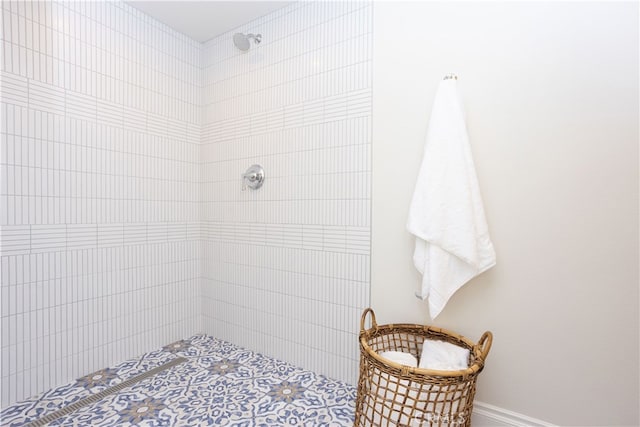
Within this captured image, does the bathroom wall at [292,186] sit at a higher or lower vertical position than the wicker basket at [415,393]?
higher

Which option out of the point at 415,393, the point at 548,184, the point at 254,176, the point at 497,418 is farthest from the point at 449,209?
the point at 254,176

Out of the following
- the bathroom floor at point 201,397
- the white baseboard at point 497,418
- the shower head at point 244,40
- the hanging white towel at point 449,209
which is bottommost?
the bathroom floor at point 201,397

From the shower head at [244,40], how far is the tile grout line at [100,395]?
71.9 inches

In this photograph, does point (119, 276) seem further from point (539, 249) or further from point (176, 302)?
point (539, 249)

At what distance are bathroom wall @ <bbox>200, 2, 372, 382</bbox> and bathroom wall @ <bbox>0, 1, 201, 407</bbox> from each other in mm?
192

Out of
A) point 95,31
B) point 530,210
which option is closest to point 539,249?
point 530,210

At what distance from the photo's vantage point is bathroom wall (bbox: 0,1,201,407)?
59.4 inches

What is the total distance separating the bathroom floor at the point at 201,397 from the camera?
1423 millimetres

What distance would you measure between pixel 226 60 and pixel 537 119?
1793 mm

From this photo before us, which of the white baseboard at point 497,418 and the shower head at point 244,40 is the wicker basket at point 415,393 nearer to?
the white baseboard at point 497,418

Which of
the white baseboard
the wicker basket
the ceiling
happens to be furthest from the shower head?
the white baseboard

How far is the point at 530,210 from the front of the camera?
4.22ft

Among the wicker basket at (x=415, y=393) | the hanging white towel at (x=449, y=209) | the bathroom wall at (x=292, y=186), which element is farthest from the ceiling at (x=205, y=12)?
the wicker basket at (x=415, y=393)

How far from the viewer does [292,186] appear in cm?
188
